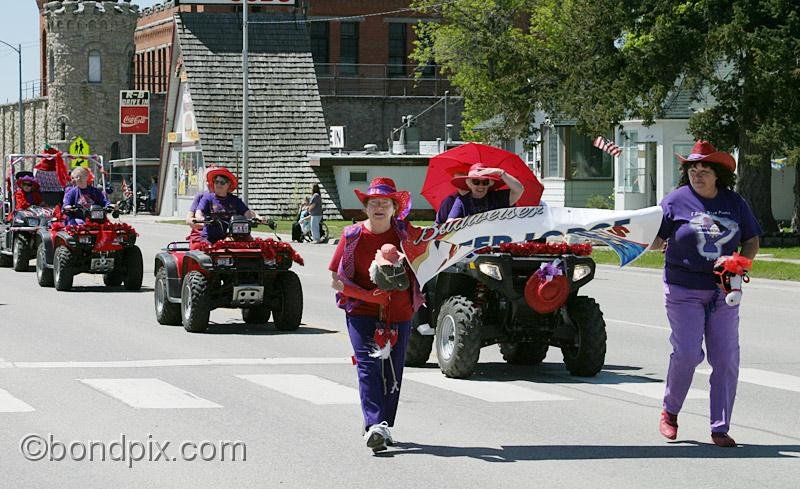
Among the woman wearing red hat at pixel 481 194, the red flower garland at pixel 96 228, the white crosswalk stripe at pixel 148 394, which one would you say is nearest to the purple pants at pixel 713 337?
the woman wearing red hat at pixel 481 194

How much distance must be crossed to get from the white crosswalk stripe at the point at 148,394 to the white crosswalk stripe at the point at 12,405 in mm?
765

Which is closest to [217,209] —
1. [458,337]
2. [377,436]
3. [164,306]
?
[164,306]

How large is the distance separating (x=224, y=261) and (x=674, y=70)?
2443 cm

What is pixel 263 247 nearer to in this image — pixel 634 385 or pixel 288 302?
pixel 288 302

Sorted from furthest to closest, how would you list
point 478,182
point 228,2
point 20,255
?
point 228,2 < point 20,255 < point 478,182

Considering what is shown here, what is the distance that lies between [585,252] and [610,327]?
557 centimetres

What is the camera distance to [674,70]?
1601 inches

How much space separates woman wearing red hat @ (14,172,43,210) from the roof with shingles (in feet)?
124

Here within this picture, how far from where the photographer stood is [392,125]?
92.1 metres

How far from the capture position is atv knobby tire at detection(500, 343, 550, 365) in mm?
15242

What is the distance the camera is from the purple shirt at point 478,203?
13.8 metres

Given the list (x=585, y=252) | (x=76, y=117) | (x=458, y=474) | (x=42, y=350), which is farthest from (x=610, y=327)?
(x=76, y=117)

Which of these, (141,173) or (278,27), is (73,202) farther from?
(141,173)

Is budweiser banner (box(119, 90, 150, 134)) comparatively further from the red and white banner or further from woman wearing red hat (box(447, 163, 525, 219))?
woman wearing red hat (box(447, 163, 525, 219))
